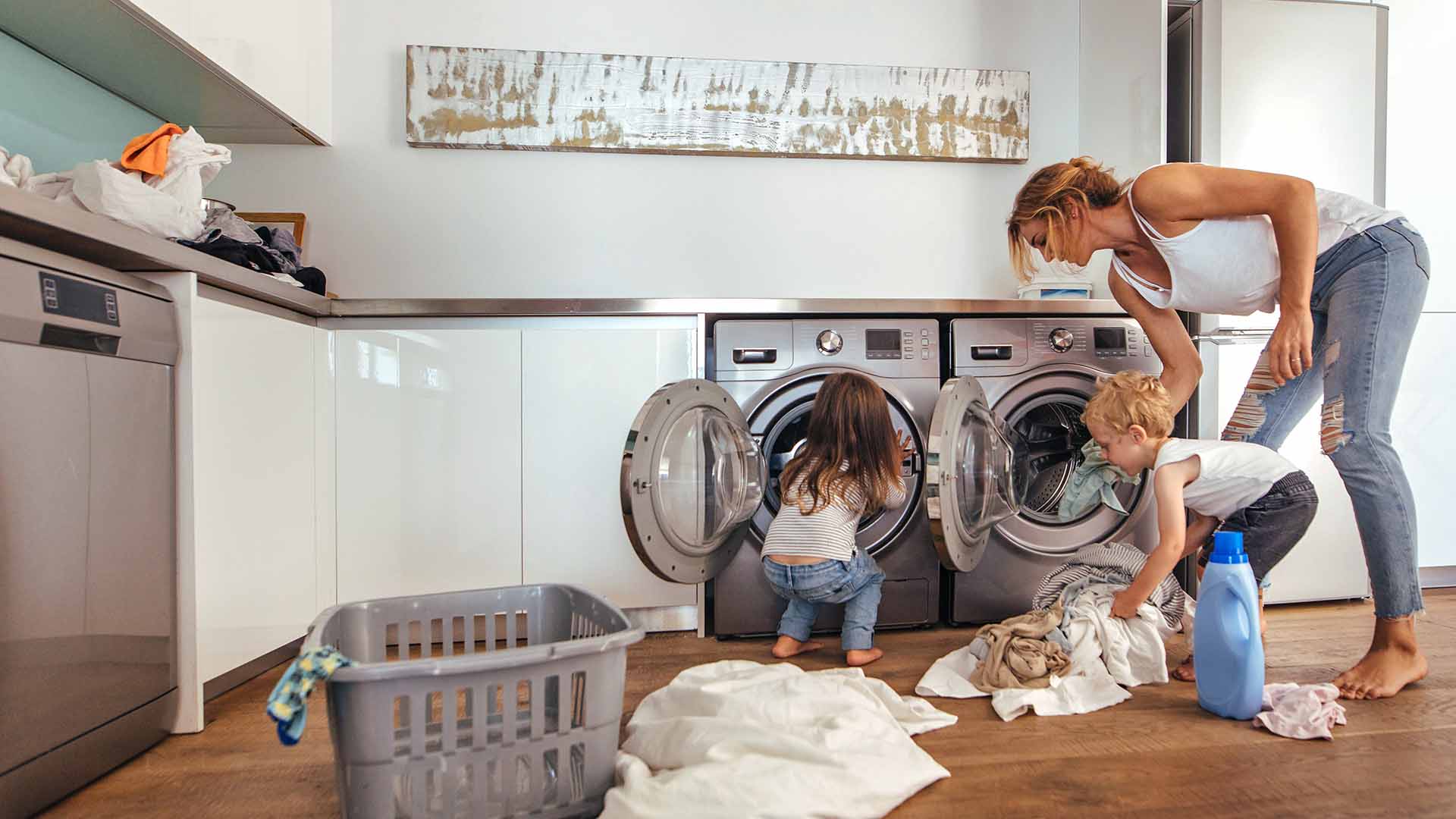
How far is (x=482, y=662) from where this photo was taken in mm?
1243

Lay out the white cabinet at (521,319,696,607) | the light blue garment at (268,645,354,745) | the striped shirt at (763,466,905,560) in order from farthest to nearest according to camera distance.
A: the white cabinet at (521,319,696,607) < the striped shirt at (763,466,905,560) < the light blue garment at (268,645,354,745)

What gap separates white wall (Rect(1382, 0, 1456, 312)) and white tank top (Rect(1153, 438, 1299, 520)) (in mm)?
1479

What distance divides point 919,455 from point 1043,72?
186 cm

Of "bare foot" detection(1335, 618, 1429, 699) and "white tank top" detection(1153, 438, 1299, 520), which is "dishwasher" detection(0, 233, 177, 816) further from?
"bare foot" detection(1335, 618, 1429, 699)

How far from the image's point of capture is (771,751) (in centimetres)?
139

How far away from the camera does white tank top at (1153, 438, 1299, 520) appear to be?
2.02 m

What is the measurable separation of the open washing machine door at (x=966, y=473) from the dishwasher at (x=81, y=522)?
5.30 feet

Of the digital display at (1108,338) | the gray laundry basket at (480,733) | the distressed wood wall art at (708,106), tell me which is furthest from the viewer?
the distressed wood wall art at (708,106)

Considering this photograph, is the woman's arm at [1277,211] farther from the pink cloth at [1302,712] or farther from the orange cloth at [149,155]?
the orange cloth at [149,155]

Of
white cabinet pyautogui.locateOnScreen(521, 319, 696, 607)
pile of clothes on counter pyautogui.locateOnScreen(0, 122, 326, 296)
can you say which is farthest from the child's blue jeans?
pile of clothes on counter pyautogui.locateOnScreen(0, 122, 326, 296)

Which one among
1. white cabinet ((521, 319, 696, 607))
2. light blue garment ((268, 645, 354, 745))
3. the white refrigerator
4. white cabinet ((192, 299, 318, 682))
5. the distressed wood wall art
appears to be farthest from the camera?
the distressed wood wall art

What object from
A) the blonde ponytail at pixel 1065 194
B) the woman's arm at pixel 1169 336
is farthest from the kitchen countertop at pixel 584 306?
the blonde ponytail at pixel 1065 194

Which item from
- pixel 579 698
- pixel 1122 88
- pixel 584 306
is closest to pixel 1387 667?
pixel 579 698

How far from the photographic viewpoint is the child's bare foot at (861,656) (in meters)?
2.18
